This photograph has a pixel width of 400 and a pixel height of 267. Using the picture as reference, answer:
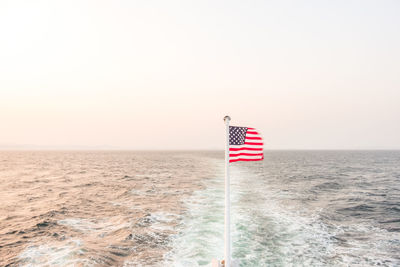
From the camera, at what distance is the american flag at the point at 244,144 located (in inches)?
234

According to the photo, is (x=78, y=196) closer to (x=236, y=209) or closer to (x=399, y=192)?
(x=236, y=209)

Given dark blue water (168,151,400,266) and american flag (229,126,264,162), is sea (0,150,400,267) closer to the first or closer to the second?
dark blue water (168,151,400,266)

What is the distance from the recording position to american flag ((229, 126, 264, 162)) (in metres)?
5.94

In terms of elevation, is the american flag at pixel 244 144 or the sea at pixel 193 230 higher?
the american flag at pixel 244 144

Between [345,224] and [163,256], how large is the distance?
436 inches

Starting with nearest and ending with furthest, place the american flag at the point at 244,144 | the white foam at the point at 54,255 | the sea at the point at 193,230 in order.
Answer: the american flag at the point at 244,144, the white foam at the point at 54,255, the sea at the point at 193,230

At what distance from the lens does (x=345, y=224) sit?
14.1 meters

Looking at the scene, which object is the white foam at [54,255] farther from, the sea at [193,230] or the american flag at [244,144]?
the american flag at [244,144]

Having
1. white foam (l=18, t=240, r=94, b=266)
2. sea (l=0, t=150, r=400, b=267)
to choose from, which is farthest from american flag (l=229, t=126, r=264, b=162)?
white foam (l=18, t=240, r=94, b=266)

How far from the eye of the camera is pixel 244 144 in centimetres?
614

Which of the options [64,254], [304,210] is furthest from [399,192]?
[64,254]

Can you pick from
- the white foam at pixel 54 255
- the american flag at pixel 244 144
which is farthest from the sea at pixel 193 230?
the american flag at pixel 244 144

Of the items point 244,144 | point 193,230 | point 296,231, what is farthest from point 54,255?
point 296,231

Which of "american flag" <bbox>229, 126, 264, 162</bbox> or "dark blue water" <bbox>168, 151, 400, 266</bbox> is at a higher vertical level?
"american flag" <bbox>229, 126, 264, 162</bbox>
